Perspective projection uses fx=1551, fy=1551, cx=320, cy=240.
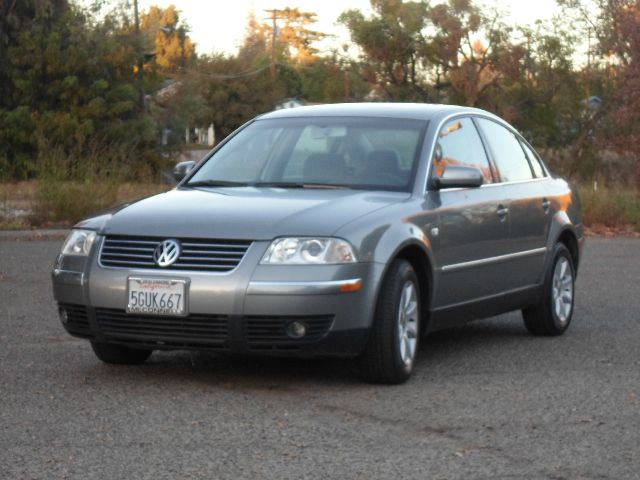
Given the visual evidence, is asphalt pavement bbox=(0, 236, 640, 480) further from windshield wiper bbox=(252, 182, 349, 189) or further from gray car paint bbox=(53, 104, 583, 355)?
windshield wiper bbox=(252, 182, 349, 189)

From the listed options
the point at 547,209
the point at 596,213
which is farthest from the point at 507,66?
the point at 547,209

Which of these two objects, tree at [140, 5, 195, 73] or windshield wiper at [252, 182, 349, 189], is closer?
windshield wiper at [252, 182, 349, 189]

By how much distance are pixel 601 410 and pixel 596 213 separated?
17590 mm

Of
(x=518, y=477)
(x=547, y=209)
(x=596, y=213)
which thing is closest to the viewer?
(x=518, y=477)

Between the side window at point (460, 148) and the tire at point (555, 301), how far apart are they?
105 centimetres

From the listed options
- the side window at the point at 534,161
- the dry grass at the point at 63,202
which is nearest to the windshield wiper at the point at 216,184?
the side window at the point at 534,161

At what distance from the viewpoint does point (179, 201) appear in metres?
8.50

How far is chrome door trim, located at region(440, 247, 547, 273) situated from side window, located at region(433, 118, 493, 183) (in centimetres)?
50

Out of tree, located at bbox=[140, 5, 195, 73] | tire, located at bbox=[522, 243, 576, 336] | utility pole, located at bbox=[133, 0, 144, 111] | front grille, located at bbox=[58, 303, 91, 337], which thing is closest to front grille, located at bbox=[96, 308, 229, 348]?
front grille, located at bbox=[58, 303, 91, 337]

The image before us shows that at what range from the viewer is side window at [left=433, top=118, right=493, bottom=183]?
932 centimetres

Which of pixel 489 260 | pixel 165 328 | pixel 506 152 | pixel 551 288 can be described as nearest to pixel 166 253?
pixel 165 328

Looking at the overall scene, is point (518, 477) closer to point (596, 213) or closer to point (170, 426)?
point (170, 426)

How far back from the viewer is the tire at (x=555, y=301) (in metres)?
10.5

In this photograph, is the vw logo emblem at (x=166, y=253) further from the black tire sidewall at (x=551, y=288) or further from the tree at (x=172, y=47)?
the tree at (x=172, y=47)
